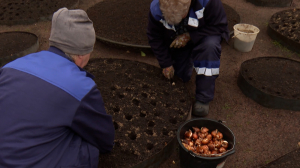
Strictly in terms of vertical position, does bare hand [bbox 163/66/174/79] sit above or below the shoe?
above

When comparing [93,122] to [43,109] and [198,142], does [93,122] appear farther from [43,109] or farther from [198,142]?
[198,142]

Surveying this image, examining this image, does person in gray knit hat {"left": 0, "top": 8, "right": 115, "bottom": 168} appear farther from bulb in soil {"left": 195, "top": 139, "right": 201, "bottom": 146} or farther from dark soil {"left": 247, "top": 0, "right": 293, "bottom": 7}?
dark soil {"left": 247, "top": 0, "right": 293, "bottom": 7}

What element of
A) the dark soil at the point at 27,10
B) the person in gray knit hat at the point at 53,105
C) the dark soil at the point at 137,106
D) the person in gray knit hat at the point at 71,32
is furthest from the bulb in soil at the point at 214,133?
the dark soil at the point at 27,10

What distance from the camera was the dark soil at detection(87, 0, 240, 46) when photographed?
3.59 m

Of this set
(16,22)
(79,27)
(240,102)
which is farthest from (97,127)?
(16,22)

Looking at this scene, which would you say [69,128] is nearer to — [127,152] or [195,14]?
[127,152]

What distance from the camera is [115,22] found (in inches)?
156

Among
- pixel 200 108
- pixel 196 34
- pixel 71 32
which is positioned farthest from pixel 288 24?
pixel 71 32

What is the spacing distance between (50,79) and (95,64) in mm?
1810

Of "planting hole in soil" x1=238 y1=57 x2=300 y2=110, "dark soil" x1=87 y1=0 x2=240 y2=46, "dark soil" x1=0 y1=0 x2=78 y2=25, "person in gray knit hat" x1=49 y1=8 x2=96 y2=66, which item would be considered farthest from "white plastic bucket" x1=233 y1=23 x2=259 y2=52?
"dark soil" x1=0 y1=0 x2=78 y2=25

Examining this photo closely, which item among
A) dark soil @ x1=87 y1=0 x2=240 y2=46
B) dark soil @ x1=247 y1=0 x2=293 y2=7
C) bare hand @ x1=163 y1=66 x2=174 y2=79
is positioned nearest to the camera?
bare hand @ x1=163 y1=66 x2=174 y2=79

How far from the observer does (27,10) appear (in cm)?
454

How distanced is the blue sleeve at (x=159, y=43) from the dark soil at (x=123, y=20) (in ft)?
2.61

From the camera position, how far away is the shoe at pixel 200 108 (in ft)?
8.27
